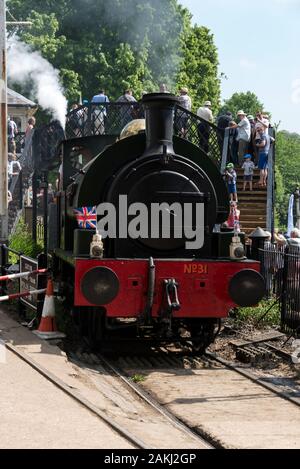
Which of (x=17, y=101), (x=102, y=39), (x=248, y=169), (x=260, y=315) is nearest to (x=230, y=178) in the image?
(x=248, y=169)

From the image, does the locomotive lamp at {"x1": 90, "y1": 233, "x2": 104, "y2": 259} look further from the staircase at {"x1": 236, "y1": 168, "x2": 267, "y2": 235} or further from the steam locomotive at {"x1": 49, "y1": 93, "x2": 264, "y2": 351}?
the staircase at {"x1": 236, "y1": 168, "x2": 267, "y2": 235}

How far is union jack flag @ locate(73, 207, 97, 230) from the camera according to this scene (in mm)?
10586

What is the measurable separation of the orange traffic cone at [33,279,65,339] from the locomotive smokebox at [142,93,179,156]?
7.29ft

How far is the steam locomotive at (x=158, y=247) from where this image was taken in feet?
32.4

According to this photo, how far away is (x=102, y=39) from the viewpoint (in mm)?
39250

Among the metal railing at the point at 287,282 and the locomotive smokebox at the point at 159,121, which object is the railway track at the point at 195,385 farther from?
the locomotive smokebox at the point at 159,121

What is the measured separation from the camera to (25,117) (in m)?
34.6

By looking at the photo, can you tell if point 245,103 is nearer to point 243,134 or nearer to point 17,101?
point 17,101

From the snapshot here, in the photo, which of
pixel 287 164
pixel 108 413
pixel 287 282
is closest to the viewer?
pixel 108 413

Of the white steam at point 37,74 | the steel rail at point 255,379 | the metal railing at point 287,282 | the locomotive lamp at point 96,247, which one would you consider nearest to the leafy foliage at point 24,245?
the white steam at point 37,74

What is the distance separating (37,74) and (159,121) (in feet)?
66.0

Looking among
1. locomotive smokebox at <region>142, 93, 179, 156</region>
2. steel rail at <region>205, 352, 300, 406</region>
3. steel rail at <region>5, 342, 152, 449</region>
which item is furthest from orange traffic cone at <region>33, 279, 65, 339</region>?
locomotive smokebox at <region>142, 93, 179, 156</region>
